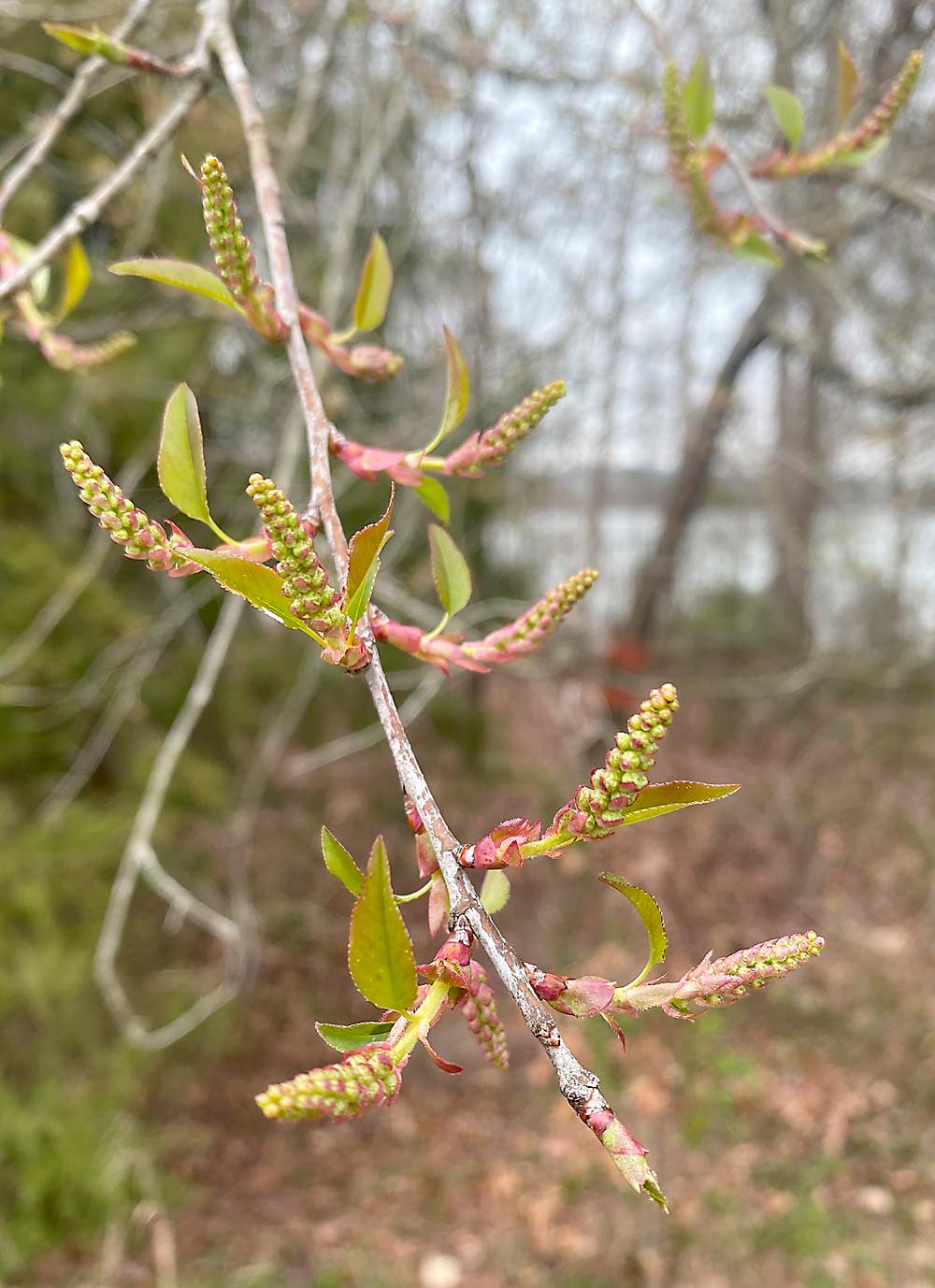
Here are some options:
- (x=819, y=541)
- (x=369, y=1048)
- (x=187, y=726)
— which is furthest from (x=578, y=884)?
(x=369, y=1048)

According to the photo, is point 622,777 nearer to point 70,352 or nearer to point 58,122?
point 70,352

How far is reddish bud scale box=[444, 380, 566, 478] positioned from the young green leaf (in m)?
0.21

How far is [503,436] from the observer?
720 mm

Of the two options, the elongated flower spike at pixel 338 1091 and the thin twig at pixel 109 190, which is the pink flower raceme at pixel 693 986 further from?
the thin twig at pixel 109 190

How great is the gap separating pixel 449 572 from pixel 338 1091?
46 cm

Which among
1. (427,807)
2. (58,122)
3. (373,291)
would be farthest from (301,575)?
(58,122)

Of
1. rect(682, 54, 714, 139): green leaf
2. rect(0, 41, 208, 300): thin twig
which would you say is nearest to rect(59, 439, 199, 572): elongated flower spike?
rect(0, 41, 208, 300): thin twig

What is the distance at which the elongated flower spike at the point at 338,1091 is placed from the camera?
1.34ft

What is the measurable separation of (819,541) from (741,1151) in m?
4.51

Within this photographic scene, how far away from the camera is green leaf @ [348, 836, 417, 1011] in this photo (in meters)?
0.47

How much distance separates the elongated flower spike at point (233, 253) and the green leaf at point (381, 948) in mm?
422

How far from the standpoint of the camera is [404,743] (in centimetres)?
50

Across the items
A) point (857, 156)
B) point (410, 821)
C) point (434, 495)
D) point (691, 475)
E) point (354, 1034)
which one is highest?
point (857, 156)

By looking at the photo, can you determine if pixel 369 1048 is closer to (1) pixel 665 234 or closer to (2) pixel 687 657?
(1) pixel 665 234
